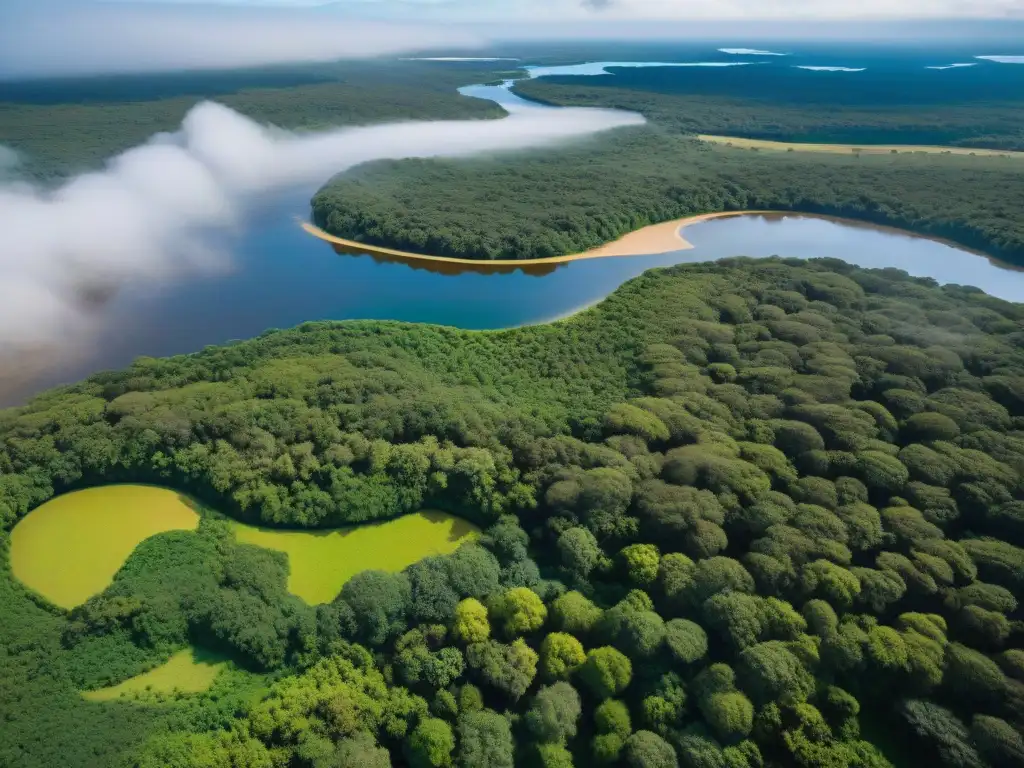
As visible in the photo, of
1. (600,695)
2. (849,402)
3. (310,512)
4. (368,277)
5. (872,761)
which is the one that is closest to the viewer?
(872,761)

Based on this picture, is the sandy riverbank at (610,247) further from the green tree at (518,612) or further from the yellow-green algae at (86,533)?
the green tree at (518,612)

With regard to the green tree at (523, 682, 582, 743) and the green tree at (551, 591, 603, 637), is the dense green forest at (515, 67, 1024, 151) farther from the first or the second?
the green tree at (523, 682, 582, 743)

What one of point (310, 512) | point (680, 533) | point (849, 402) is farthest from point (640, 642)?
point (849, 402)

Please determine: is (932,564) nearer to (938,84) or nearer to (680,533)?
(680,533)

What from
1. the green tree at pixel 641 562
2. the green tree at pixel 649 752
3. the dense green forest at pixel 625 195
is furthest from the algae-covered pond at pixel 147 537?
the dense green forest at pixel 625 195

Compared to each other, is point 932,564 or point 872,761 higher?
point 932,564

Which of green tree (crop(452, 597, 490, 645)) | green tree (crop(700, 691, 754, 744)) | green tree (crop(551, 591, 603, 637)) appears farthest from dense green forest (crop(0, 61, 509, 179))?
green tree (crop(700, 691, 754, 744))
